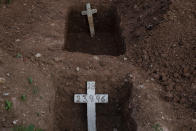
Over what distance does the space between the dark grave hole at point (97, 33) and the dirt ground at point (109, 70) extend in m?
0.14

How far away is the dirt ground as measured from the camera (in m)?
3.88

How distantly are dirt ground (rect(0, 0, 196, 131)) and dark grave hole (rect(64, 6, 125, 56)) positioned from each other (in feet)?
0.44

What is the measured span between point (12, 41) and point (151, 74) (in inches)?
88.7

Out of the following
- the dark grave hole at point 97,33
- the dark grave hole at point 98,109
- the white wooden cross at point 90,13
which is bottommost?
the dark grave hole at point 98,109

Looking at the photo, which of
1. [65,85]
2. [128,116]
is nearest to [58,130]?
[65,85]

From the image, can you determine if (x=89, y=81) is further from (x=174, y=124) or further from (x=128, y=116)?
(x=174, y=124)

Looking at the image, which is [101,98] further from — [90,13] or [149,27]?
[90,13]

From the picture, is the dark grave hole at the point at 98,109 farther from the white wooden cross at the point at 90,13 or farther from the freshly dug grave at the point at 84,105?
the white wooden cross at the point at 90,13

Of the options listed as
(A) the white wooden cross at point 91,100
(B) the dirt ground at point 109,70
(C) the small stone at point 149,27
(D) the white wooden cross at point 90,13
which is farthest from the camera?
(D) the white wooden cross at point 90,13

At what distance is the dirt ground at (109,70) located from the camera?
3.88 meters

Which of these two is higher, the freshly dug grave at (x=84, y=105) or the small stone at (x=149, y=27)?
the small stone at (x=149, y=27)

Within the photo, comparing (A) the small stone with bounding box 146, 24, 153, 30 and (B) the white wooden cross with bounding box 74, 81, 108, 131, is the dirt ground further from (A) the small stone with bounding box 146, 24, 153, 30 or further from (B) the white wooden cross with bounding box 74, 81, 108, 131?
(B) the white wooden cross with bounding box 74, 81, 108, 131

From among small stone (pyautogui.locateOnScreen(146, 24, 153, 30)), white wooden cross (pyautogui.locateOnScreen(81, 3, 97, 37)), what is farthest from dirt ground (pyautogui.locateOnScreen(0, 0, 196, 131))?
white wooden cross (pyautogui.locateOnScreen(81, 3, 97, 37))

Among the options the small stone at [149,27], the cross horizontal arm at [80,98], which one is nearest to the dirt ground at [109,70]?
the small stone at [149,27]
